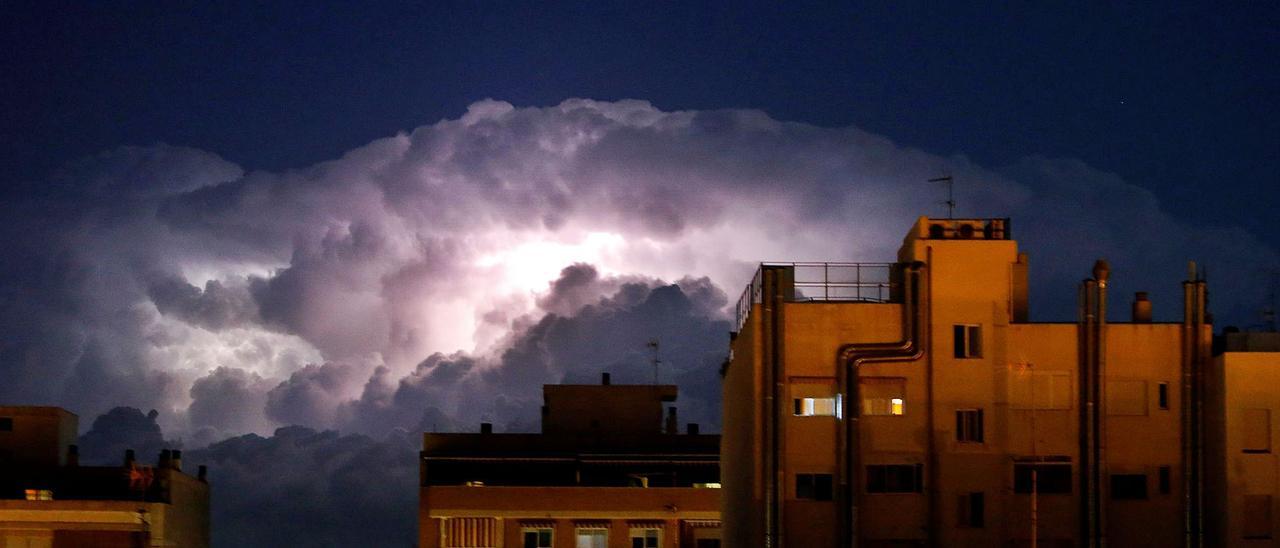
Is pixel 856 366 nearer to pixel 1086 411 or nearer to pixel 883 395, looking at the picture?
pixel 883 395

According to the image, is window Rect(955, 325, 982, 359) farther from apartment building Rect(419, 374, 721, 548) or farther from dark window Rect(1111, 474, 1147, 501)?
apartment building Rect(419, 374, 721, 548)

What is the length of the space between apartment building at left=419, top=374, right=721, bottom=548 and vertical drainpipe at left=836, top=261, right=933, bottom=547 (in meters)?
38.1

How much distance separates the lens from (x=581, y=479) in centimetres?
10581

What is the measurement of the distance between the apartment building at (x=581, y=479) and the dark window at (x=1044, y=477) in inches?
1511

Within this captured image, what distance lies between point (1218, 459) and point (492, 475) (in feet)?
168

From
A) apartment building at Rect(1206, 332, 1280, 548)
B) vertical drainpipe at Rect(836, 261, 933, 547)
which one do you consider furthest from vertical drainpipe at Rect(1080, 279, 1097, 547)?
vertical drainpipe at Rect(836, 261, 933, 547)

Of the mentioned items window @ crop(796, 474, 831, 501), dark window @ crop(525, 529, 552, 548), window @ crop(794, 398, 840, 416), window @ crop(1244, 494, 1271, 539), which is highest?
window @ crop(794, 398, 840, 416)

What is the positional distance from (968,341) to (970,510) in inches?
208

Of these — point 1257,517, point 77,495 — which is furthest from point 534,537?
point 1257,517

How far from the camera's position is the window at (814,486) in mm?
62562

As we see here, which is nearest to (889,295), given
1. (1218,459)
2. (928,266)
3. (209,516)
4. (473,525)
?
(928,266)

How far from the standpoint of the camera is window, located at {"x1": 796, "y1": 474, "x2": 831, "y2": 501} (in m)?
62.6

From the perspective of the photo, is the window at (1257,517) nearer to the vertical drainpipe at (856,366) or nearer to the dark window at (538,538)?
the vertical drainpipe at (856,366)

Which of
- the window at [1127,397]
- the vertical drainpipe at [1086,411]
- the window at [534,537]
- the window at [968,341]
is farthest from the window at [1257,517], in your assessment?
the window at [534,537]
